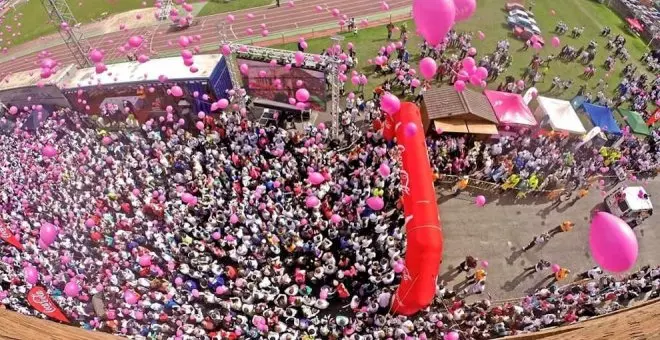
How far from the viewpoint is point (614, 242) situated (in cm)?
820

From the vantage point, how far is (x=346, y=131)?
53.1ft

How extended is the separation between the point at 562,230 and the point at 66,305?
16.0m

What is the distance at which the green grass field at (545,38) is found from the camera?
20.6 meters

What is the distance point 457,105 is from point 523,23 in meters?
10.9

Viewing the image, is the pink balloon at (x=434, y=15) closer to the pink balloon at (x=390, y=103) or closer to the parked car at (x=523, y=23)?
the pink balloon at (x=390, y=103)

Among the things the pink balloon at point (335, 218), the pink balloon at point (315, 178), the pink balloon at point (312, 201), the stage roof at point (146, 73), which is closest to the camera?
the pink balloon at point (335, 218)

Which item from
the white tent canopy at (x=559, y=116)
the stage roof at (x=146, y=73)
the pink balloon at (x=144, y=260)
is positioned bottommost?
the white tent canopy at (x=559, y=116)

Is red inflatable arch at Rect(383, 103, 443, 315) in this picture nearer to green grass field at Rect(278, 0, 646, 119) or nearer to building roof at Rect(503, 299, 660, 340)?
building roof at Rect(503, 299, 660, 340)

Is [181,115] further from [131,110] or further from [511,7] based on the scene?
[511,7]

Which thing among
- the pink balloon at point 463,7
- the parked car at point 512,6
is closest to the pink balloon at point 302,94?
the pink balloon at point 463,7

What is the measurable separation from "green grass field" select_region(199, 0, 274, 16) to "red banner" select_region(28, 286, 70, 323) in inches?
800

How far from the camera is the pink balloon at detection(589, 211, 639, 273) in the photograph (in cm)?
819

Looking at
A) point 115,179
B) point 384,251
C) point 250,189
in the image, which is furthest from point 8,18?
point 384,251

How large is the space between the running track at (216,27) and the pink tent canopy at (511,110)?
1122 cm
